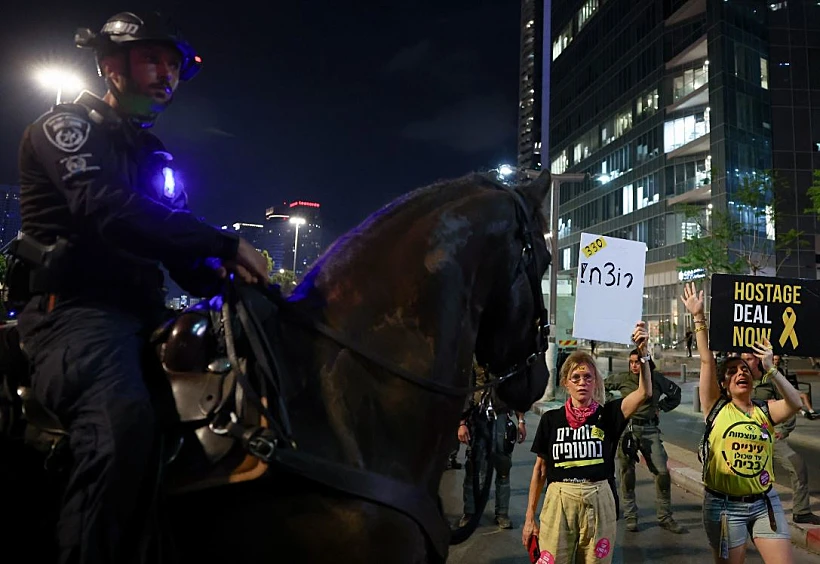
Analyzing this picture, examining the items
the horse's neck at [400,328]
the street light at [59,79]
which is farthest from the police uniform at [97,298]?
the street light at [59,79]

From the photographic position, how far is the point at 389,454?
6.48ft

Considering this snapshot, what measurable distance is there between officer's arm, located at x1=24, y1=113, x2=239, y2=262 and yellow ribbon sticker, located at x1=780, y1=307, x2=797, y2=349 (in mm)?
5832

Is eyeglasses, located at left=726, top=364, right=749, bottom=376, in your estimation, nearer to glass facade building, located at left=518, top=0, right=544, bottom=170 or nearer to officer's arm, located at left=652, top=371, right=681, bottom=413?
officer's arm, located at left=652, top=371, right=681, bottom=413

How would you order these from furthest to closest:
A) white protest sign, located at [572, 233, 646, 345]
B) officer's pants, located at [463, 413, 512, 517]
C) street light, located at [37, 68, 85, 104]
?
street light, located at [37, 68, 85, 104] → officer's pants, located at [463, 413, 512, 517] → white protest sign, located at [572, 233, 646, 345]

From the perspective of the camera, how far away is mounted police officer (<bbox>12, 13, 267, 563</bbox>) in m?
1.67

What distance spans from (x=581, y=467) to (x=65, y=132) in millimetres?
3675

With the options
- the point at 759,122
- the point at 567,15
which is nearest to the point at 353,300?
the point at 759,122

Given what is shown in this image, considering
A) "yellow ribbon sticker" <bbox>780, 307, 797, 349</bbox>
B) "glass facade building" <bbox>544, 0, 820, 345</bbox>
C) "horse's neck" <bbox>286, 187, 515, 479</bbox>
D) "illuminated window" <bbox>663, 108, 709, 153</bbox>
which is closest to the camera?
"horse's neck" <bbox>286, 187, 515, 479</bbox>

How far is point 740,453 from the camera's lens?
4.06 m

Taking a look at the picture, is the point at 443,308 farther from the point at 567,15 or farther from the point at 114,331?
the point at 567,15

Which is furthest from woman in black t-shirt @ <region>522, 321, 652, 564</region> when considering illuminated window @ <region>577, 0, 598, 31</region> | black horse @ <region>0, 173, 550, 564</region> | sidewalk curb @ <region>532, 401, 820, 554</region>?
illuminated window @ <region>577, 0, 598, 31</region>

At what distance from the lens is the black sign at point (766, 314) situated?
18.0 feet

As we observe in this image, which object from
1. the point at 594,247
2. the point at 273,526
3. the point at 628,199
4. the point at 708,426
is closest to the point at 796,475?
the point at 708,426

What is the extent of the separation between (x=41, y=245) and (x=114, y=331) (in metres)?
0.40
